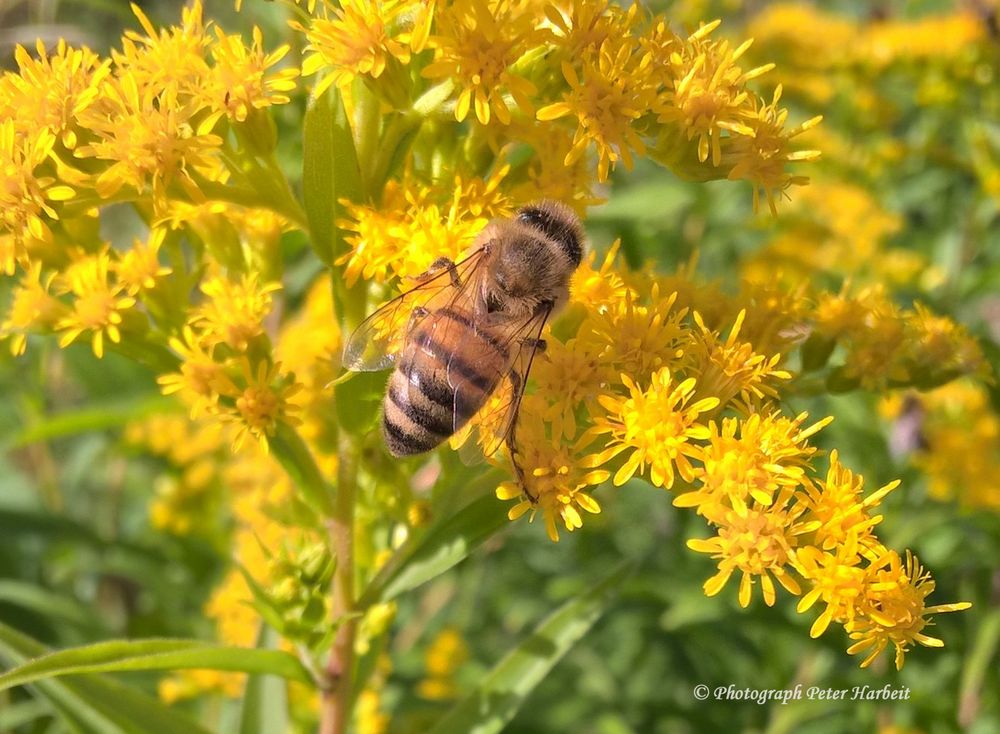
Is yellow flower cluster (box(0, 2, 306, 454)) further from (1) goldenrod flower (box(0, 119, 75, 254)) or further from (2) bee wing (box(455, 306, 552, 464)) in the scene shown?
(2) bee wing (box(455, 306, 552, 464))

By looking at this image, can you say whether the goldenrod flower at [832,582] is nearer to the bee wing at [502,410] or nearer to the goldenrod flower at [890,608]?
the goldenrod flower at [890,608]

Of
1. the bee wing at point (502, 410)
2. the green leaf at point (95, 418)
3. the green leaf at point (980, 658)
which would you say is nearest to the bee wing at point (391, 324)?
the bee wing at point (502, 410)

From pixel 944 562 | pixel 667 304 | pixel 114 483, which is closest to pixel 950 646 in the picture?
pixel 944 562

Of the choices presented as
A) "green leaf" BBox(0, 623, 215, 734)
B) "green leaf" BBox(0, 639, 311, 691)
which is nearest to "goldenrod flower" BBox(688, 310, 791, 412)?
"green leaf" BBox(0, 639, 311, 691)

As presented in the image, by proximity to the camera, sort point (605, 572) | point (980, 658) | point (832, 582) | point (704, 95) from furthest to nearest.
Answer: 1. point (980, 658)
2. point (605, 572)
3. point (704, 95)
4. point (832, 582)

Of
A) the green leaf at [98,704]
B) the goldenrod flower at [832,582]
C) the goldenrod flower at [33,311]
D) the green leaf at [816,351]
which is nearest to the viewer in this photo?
the goldenrod flower at [832,582]

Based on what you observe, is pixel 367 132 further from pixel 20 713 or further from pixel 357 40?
pixel 20 713

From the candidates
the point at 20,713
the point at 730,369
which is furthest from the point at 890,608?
the point at 20,713
